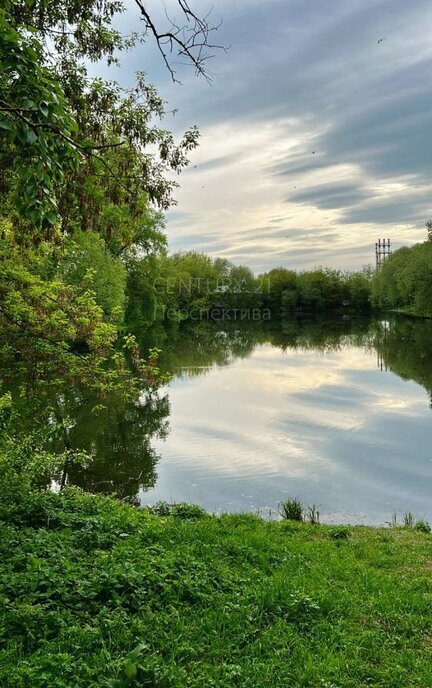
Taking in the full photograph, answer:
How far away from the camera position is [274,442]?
19.2 m

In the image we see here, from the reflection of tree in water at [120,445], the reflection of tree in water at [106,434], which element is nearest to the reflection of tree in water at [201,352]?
the reflection of tree in water at [106,434]

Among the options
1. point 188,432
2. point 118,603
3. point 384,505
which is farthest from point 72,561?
point 188,432

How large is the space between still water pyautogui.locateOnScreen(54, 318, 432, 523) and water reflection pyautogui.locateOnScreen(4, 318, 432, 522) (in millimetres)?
44

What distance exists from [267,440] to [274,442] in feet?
1.32

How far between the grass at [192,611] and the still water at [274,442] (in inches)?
225

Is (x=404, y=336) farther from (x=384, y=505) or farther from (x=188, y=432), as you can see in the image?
(x=384, y=505)

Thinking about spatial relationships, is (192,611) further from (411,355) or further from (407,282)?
(407,282)

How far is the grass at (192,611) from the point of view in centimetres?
418

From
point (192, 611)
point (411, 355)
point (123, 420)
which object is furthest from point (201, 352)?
point (192, 611)

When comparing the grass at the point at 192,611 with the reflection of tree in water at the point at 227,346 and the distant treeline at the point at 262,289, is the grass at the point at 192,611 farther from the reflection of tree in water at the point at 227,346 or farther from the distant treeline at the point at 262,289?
the distant treeline at the point at 262,289

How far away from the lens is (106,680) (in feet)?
12.5

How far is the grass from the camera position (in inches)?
164

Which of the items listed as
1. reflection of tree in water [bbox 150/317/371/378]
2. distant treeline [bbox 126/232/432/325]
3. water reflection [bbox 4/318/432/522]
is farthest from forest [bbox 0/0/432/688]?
distant treeline [bbox 126/232/432/325]

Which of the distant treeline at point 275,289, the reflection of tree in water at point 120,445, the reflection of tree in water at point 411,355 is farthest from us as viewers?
the distant treeline at point 275,289
